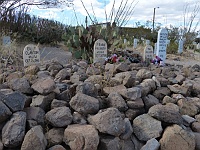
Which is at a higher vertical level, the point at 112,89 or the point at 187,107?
the point at 112,89

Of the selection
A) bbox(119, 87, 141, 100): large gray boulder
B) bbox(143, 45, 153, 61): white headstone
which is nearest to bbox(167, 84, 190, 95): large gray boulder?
bbox(119, 87, 141, 100): large gray boulder

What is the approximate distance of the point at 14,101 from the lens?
1.61 m

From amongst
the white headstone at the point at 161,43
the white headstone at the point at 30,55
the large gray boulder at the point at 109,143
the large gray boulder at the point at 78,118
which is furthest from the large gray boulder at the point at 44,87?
the white headstone at the point at 161,43

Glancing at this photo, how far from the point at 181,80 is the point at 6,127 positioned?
72.2 inches

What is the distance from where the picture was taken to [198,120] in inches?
79.0

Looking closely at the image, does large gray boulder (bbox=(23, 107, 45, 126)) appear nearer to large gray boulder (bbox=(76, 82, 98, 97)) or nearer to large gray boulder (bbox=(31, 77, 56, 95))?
large gray boulder (bbox=(31, 77, 56, 95))

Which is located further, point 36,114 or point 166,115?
point 166,115

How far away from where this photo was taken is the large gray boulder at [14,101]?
1.59m

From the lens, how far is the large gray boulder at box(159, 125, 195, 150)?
1.64 meters

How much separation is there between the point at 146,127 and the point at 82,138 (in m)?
0.51

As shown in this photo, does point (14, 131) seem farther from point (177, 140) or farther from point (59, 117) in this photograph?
point (177, 140)

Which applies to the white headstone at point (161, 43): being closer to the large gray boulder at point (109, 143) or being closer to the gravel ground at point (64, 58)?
the gravel ground at point (64, 58)

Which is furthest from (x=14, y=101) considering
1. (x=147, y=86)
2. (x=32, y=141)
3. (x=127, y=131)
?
(x=147, y=86)

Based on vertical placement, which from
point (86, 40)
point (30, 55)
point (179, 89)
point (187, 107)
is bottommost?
point (187, 107)
